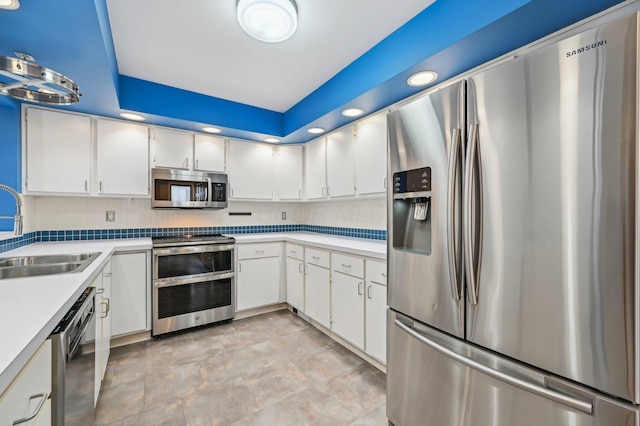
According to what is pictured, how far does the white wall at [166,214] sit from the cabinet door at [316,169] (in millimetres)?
332

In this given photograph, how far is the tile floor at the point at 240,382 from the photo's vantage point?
1.73m

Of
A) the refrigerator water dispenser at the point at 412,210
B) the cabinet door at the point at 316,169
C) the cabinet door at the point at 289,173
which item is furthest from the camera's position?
the cabinet door at the point at 289,173

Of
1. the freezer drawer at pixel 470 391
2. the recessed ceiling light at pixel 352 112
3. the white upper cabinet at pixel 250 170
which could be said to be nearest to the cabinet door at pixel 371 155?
the recessed ceiling light at pixel 352 112

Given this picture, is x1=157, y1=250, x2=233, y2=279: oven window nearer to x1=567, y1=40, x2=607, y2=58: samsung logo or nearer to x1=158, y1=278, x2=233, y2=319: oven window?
x1=158, y1=278, x2=233, y2=319: oven window

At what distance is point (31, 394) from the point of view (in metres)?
0.78

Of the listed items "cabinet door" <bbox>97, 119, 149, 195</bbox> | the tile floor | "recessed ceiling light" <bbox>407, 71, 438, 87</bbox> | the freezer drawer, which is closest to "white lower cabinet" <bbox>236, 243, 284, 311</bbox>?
the tile floor

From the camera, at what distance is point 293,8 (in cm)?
162

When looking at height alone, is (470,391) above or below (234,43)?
below

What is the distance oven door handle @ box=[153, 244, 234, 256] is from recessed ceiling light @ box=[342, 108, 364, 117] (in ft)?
6.00

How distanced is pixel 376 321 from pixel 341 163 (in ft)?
5.34

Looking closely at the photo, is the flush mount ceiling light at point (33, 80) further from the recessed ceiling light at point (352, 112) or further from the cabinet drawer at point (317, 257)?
the cabinet drawer at point (317, 257)

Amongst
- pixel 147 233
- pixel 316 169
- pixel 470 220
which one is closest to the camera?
pixel 470 220

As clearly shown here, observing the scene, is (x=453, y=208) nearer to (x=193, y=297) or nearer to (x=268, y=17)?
(x=268, y=17)

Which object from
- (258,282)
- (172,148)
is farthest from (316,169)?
(172,148)
